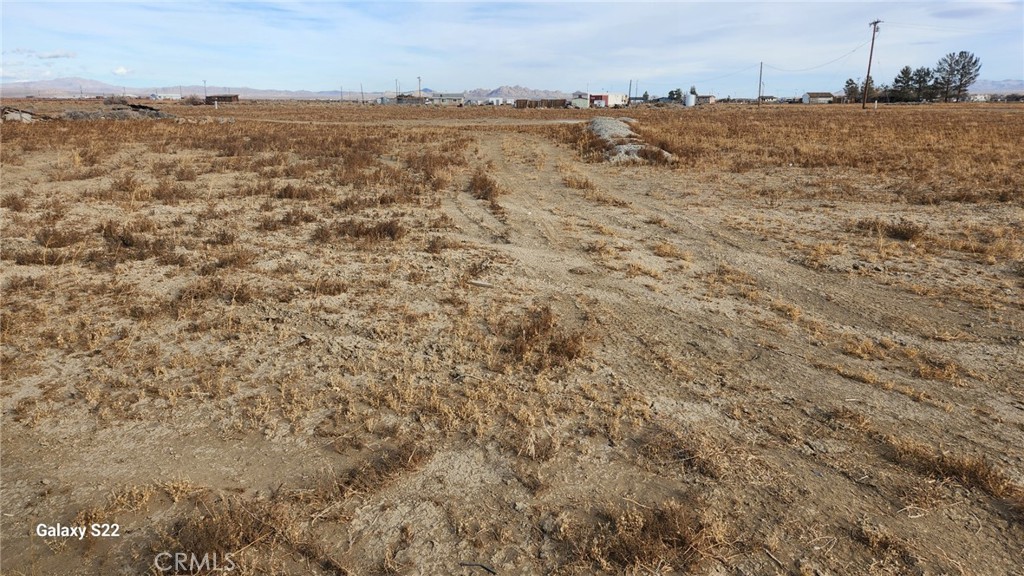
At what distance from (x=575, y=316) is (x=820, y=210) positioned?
987 centimetres

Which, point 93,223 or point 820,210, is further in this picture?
point 820,210

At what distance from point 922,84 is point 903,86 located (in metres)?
3.57

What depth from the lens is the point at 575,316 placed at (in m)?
7.60

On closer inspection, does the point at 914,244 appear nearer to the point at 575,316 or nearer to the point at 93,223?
the point at 575,316

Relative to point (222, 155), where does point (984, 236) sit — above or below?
below

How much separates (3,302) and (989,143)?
35.0 m

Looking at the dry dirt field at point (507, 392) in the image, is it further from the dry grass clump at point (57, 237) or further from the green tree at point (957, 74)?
the green tree at point (957, 74)

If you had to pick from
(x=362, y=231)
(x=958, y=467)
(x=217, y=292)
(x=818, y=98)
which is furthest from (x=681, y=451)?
(x=818, y=98)

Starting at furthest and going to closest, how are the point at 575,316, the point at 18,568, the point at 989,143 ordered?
the point at 989,143 → the point at 575,316 → the point at 18,568

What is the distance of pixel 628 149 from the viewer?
23531 millimetres

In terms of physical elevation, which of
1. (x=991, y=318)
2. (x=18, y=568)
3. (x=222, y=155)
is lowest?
(x=18, y=568)

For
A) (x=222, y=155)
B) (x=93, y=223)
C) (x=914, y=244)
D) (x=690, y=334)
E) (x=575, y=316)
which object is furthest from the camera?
(x=222, y=155)

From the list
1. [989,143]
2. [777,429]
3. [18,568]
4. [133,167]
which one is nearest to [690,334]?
[777,429]

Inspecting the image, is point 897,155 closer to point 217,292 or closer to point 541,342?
point 541,342
